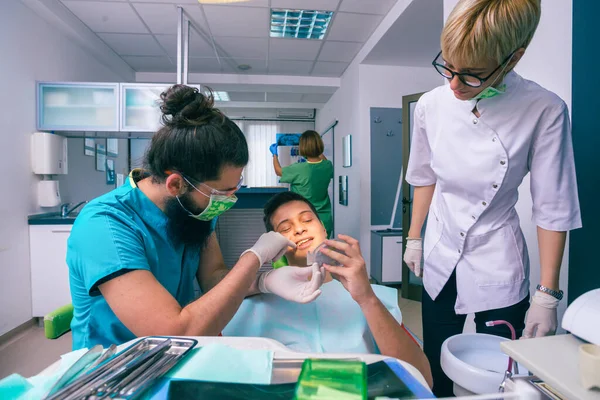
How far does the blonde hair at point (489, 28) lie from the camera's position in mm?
908

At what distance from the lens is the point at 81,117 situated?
3227mm

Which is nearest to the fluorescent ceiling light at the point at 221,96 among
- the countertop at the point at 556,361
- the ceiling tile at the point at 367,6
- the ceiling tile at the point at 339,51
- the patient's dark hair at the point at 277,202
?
the ceiling tile at the point at 339,51

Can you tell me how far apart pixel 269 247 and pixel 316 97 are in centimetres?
568

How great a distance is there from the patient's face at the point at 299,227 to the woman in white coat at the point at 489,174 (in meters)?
0.46

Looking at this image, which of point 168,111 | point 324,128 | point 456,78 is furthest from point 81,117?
point 324,128

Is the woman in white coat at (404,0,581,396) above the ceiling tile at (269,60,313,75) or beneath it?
beneath

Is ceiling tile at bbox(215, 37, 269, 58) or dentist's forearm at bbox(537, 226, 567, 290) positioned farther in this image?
ceiling tile at bbox(215, 37, 269, 58)

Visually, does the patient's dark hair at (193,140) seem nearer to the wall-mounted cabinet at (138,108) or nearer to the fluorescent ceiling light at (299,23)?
the wall-mounted cabinet at (138,108)

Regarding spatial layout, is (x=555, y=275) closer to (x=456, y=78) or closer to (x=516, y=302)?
(x=516, y=302)

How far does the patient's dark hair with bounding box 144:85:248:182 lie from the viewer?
1.01 metres

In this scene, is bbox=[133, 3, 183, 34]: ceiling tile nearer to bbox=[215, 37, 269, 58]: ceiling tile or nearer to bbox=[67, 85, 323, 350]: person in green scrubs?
bbox=[215, 37, 269, 58]: ceiling tile

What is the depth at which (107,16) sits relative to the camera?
338 cm

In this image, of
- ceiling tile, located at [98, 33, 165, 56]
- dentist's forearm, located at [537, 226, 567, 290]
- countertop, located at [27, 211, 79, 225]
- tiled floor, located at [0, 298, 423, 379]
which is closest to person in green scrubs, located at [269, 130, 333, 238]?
tiled floor, located at [0, 298, 423, 379]

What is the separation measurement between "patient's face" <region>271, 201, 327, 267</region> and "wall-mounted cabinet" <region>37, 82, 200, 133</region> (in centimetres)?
223
